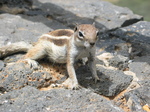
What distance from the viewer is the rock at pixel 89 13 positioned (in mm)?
5902

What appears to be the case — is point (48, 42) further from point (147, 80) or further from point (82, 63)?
point (147, 80)

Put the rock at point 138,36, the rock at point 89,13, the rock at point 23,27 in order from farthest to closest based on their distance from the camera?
the rock at point 89,13
the rock at point 23,27
the rock at point 138,36

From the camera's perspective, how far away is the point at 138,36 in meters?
5.19

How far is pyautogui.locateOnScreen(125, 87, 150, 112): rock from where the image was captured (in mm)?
3298

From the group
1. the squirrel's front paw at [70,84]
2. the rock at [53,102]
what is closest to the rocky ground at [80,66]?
the rock at [53,102]

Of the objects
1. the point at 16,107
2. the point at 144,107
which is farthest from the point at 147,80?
the point at 16,107

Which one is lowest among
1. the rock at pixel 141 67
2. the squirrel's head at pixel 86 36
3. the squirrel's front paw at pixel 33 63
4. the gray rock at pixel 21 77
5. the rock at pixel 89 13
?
the gray rock at pixel 21 77

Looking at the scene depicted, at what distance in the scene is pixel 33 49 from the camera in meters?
4.25

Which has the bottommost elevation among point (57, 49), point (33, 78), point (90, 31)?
point (33, 78)

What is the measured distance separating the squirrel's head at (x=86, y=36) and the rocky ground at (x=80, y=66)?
58cm

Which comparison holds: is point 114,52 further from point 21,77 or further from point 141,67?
point 21,77

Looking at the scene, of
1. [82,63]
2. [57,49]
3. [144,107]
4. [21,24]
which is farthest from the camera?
[21,24]

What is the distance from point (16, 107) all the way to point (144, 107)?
1507 millimetres

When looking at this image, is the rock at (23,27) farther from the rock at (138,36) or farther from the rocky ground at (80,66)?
the rock at (138,36)
